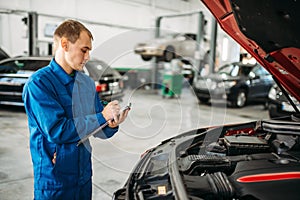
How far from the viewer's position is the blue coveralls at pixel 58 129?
4.23ft

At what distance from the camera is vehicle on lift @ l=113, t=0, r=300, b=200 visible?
3.58 ft

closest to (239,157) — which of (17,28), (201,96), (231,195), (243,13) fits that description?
(231,195)

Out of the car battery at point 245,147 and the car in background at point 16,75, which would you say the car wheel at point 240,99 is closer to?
the car in background at point 16,75

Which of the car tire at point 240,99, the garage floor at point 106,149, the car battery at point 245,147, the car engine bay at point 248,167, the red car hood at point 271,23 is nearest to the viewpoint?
the red car hood at point 271,23

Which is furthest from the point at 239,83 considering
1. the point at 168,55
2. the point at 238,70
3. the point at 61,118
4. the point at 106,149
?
the point at 61,118

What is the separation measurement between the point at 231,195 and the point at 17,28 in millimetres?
12197

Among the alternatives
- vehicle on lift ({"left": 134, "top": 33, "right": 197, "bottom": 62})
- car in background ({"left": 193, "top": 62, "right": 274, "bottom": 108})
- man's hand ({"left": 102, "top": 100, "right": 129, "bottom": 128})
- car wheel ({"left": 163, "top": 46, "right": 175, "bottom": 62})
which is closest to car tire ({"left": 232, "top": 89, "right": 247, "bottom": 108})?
car in background ({"left": 193, "top": 62, "right": 274, "bottom": 108})

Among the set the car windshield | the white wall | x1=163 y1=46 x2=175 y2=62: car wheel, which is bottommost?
the car windshield

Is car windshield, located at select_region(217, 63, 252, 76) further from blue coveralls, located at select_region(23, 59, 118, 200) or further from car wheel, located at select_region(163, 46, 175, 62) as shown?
blue coveralls, located at select_region(23, 59, 118, 200)

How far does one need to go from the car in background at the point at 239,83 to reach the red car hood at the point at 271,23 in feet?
22.2

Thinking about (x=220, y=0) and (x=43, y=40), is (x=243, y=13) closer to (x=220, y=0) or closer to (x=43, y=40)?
(x=220, y=0)

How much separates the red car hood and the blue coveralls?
0.75 m

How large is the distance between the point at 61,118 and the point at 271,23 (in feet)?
3.08

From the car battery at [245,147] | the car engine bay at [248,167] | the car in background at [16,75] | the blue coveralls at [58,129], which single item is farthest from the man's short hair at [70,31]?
the car in background at [16,75]
